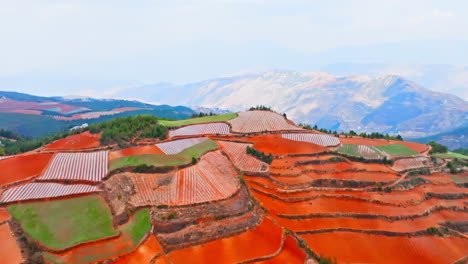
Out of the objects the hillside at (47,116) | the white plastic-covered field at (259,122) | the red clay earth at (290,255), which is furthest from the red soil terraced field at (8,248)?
the hillside at (47,116)

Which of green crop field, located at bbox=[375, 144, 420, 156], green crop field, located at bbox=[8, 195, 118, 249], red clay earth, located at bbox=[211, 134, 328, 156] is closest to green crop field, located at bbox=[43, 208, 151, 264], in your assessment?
green crop field, located at bbox=[8, 195, 118, 249]

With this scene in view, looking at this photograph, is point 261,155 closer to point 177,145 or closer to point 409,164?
point 177,145

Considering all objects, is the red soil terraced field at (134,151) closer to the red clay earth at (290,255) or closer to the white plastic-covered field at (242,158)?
the white plastic-covered field at (242,158)

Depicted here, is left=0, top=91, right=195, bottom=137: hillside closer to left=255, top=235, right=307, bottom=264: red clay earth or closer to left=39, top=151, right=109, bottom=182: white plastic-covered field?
left=39, top=151, right=109, bottom=182: white plastic-covered field

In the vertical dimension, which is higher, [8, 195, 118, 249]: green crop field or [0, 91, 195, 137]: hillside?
[0, 91, 195, 137]: hillside

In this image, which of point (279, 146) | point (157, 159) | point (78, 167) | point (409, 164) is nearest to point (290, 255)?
point (157, 159)

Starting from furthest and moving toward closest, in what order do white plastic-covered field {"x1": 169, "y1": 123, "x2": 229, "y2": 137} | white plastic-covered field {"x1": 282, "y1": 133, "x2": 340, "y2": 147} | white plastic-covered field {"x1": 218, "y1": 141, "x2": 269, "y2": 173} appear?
1. white plastic-covered field {"x1": 169, "y1": 123, "x2": 229, "y2": 137}
2. white plastic-covered field {"x1": 282, "y1": 133, "x2": 340, "y2": 147}
3. white plastic-covered field {"x1": 218, "y1": 141, "x2": 269, "y2": 173}

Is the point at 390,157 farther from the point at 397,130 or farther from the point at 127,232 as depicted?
the point at 397,130
